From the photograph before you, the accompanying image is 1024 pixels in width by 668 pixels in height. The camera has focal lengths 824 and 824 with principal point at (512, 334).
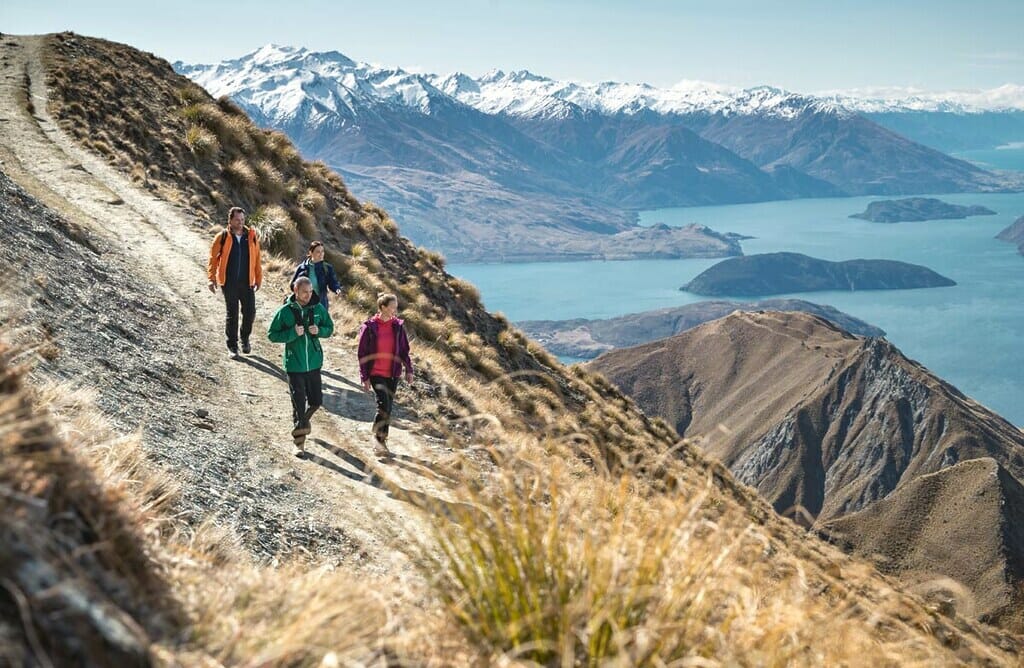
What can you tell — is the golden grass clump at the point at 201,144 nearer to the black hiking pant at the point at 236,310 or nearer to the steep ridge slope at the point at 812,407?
the black hiking pant at the point at 236,310

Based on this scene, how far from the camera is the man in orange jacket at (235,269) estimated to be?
12891 millimetres

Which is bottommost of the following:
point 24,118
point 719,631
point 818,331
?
point 818,331

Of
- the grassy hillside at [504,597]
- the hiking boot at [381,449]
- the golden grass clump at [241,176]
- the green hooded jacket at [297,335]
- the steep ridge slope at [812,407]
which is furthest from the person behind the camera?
the steep ridge slope at [812,407]

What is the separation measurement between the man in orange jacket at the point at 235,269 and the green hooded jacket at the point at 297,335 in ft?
10.5

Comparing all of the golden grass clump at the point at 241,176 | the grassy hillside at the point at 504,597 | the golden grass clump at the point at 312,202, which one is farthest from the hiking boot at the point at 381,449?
the golden grass clump at the point at 312,202

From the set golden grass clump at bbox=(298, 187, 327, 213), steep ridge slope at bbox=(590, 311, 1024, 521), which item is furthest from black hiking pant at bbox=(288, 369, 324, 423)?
steep ridge slope at bbox=(590, 311, 1024, 521)

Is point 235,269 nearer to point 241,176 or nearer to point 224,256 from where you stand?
point 224,256

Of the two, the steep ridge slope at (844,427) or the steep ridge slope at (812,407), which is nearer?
the steep ridge slope at (844,427)

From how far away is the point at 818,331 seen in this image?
176500 mm

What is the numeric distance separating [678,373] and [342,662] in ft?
595

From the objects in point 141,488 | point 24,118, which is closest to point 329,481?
point 141,488

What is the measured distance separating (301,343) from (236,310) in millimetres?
3667

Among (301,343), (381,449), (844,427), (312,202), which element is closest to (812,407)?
(844,427)

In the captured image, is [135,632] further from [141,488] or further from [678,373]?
[678,373]
